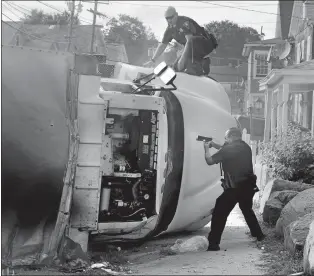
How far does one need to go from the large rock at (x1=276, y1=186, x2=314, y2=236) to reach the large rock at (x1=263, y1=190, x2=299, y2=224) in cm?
87

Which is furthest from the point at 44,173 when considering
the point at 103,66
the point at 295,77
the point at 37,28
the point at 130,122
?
the point at 37,28

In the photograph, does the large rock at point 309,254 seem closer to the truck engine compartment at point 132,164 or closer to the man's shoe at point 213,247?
the man's shoe at point 213,247

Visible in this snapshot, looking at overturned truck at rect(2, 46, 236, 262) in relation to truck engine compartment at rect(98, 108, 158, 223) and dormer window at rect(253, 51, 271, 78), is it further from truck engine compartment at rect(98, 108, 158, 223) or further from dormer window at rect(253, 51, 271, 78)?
dormer window at rect(253, 51, 271, 78)

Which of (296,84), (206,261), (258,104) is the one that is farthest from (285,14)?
(206,261)

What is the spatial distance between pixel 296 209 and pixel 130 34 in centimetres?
2388

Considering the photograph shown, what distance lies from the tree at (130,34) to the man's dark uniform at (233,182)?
62.2ft

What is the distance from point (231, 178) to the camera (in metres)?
7.71

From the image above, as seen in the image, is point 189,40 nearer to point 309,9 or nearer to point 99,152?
point 99,152

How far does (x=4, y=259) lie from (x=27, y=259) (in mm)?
247

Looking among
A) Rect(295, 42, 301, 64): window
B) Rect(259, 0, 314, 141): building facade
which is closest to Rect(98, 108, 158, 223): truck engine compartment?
Rect(259, 0, 314, 141): building facade

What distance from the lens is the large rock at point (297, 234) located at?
254 inches

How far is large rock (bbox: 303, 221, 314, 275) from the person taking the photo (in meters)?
5.70

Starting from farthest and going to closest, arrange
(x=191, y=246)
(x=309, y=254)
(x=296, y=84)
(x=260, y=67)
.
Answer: (x=260, y=67), (x=296, y=84), (x=191, y=246), (x=309, y=254)

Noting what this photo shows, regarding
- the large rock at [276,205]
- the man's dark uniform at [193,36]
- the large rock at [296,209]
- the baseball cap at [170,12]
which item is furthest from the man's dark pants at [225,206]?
the baseball cap at [170,12]
